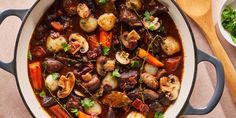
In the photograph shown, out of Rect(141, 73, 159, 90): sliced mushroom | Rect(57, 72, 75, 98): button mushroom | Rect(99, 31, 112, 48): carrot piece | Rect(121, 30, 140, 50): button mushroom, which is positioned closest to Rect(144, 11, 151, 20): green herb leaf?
Rect(121, 30, 140, 50): button mushroom

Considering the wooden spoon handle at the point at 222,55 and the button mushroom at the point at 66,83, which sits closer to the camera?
the button mushroom at the point at 66,83

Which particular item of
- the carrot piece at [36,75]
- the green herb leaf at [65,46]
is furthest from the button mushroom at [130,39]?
the carrot piece at [36,75]

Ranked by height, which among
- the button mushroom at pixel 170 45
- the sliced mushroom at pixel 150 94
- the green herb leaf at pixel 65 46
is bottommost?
the sliced mushroom at pixel 150 94

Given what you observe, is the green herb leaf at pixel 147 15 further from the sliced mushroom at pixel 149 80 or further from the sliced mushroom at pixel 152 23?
the sliced mushroom at pixel 149 80

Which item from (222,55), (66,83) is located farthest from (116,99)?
(222,55)

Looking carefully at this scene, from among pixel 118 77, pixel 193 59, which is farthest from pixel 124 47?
pixel 193 59

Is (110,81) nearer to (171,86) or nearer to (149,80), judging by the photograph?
(149,80)

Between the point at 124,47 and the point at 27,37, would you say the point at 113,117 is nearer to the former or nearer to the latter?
the point at 124,47

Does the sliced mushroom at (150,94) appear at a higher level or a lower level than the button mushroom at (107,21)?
lower
